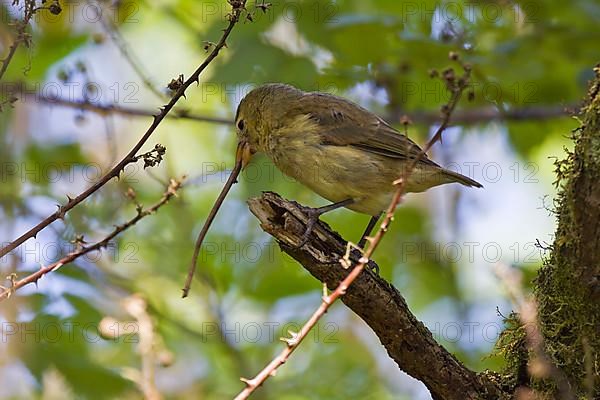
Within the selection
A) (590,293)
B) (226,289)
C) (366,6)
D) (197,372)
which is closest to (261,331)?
(226,289)

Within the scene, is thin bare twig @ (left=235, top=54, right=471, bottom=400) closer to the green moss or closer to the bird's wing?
the green moss

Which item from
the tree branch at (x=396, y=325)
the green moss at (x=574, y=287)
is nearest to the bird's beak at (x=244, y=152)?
the tree branch at (x=396, y=325)

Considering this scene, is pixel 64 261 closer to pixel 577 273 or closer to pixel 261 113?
pixel 577 273

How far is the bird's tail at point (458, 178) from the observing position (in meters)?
5.07

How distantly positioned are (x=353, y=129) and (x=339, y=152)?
249 millimetres

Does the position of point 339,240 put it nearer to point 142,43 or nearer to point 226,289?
point 226,289

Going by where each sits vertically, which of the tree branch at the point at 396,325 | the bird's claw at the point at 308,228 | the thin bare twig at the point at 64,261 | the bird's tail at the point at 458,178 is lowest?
the thin bare twig at the point at 64,261

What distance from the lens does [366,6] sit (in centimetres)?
592

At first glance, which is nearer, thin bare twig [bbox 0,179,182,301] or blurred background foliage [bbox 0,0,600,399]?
thin bare twig [bbox 0,179,182,301]

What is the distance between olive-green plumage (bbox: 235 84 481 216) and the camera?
5.02 m

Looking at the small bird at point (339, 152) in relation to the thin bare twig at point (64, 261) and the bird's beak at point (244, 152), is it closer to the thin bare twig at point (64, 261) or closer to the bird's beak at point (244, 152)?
the bird's beak at point (244, 152)

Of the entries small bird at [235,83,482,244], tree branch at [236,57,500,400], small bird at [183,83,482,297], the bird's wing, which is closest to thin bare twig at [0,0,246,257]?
tree branch at [236,57,500,400]

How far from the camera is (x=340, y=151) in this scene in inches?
201

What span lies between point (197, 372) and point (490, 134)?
Answer: 3.28 meters
